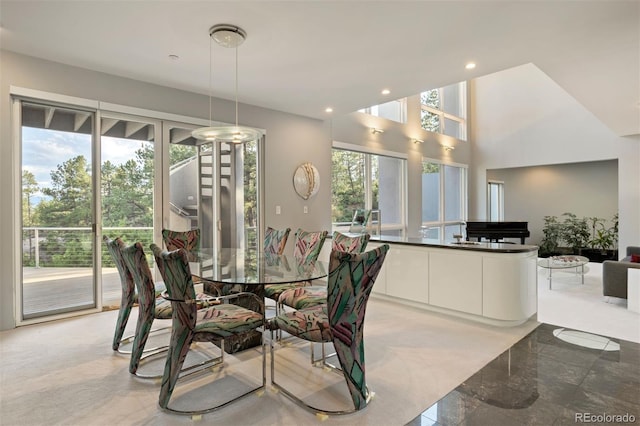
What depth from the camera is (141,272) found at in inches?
94.0

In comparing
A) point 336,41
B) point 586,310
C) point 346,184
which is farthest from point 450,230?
point 336,41

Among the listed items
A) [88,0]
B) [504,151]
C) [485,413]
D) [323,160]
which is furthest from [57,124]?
[504,151]

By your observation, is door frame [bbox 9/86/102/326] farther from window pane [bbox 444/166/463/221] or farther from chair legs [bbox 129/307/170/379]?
window pane [bbox 444/166/463/221]

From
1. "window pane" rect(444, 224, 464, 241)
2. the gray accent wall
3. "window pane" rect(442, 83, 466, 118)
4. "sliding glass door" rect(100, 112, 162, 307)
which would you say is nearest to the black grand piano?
"window pane" rect(444, 224, 464, 241)

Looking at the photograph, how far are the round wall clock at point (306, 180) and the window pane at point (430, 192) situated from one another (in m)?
3.73

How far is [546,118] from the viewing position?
27.5 ft

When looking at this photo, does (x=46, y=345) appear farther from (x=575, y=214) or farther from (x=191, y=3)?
(x=575, y=214)

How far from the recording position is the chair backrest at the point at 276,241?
3.72 metres

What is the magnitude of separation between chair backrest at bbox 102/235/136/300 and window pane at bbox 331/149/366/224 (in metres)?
4.21

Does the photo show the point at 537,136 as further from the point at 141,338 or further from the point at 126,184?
the point at 141,338

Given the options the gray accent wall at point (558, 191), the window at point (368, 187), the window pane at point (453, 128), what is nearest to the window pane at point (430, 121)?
the window pane at point (453, 128)

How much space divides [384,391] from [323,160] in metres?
4.39

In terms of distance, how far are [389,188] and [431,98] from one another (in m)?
2.92

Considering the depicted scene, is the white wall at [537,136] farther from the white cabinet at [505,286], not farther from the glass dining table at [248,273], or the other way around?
the glass dining table at [248,273]
